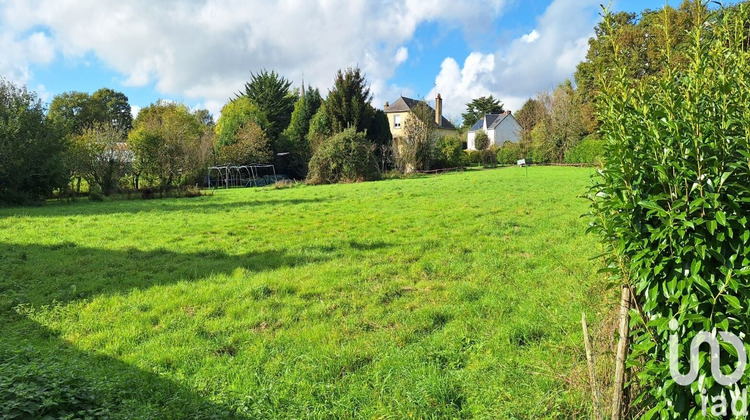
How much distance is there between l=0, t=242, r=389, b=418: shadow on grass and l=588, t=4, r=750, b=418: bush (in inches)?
108

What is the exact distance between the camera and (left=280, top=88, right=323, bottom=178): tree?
131ft

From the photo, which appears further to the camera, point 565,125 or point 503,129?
point 503,129

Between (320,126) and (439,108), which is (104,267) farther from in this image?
(439,108)

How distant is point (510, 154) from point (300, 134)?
22731 millimetres

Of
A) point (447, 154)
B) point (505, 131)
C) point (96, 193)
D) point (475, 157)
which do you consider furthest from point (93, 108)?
point (505, 131)

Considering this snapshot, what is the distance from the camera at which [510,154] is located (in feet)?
149

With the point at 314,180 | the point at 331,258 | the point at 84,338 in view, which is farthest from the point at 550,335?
the point at 314,180

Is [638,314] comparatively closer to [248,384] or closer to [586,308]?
[586,308]

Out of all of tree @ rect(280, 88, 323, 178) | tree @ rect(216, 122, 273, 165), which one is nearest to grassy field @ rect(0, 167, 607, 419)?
tree @ rect(216, 122, 273, 165)

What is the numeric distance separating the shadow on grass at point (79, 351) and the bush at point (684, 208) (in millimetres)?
2732

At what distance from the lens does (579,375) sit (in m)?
2.73

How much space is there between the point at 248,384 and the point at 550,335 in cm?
282

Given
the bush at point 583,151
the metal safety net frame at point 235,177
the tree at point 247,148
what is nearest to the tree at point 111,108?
the tree at point 247,148

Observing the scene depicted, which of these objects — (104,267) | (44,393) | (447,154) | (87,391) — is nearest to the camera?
(44,393)
